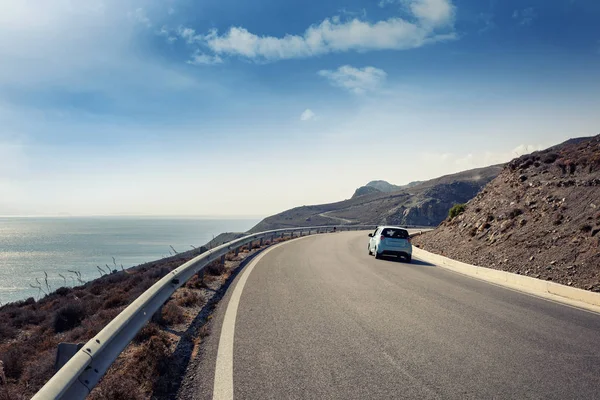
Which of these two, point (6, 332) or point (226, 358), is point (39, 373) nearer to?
point (226, 358)

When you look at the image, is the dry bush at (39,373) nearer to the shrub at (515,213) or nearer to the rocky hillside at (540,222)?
the rocky hillside at (540,222)

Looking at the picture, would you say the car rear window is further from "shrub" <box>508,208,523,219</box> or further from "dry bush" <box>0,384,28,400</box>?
"dry bush" <box>0,384,28,400</box>

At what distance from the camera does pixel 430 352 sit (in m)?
5.16

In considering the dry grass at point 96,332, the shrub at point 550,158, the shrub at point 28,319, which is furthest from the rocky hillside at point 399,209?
the dry grass at point 96,332

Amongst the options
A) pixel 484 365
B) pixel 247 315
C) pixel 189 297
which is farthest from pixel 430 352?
pixel 189 297

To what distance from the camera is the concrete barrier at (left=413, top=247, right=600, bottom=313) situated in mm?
9141

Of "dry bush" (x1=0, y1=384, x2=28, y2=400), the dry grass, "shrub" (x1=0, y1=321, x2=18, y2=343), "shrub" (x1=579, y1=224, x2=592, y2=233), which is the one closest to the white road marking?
the dry grass

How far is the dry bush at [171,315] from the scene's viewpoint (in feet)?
22.0

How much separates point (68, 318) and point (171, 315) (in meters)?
4.32

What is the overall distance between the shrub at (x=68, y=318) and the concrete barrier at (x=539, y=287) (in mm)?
11369

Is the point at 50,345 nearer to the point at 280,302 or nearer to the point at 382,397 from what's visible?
the point at 280,302

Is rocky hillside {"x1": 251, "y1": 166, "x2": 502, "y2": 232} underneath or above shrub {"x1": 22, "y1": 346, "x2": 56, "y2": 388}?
above

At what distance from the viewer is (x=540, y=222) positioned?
1656 cm

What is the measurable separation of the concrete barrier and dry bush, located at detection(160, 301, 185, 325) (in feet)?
27.5
